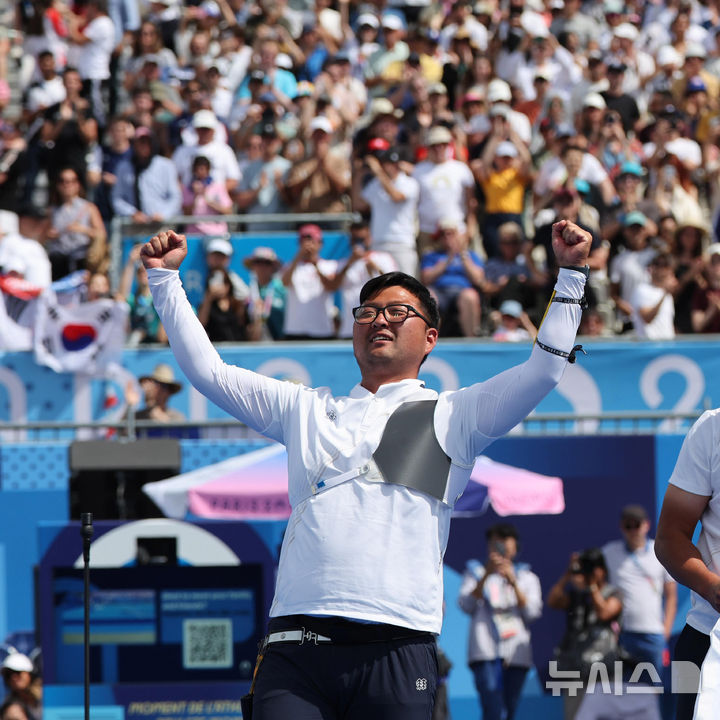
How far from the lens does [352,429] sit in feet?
13.9

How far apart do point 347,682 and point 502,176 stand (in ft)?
34.4

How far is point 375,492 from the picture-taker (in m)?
4.12

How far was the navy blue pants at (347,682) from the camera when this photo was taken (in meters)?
4.02

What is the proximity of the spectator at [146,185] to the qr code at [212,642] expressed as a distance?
18.2 feet

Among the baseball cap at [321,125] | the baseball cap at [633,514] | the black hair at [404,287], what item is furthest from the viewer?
the baseball cap at [321,125]

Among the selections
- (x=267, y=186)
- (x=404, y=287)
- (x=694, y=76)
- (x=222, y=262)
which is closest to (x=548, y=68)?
(x=694, y=76)

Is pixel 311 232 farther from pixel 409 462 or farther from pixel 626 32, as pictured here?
pixel 409 462

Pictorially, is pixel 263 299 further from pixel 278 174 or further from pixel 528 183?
pixel 528 183

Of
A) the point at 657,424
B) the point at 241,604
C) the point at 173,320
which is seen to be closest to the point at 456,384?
the point at 657,424

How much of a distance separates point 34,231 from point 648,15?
27.9ft

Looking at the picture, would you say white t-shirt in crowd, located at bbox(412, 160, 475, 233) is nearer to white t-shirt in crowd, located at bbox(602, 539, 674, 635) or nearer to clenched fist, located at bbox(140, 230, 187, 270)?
white t-shirt in crowd, located at bbox(602, 539, 674, 635)

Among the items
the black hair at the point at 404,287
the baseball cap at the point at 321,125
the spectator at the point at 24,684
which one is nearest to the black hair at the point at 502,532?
the spectator at the point at 24,684

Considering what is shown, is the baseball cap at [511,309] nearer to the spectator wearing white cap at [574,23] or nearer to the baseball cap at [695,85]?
the baseball cap at [695,85]

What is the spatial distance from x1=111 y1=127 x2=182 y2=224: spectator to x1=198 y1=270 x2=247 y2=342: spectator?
1551 millimetres
